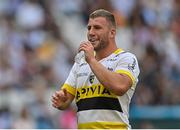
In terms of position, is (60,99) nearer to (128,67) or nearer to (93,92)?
(93,92)

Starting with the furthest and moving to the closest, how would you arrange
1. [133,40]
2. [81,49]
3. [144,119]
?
[133,40], [144,119], [81,49]

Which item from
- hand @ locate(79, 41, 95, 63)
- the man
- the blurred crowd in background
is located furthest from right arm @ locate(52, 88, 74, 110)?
the blurred crowd in background

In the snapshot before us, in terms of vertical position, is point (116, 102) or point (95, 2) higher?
point (95, 2)

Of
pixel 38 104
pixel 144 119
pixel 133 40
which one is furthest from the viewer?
pixel 133 40

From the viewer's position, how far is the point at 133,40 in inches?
697

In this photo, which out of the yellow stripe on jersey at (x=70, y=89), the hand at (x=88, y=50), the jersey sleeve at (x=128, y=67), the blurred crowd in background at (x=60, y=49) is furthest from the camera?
the blurred crowd in background at (x=60, y=49)

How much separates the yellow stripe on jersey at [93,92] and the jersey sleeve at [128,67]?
222 mm

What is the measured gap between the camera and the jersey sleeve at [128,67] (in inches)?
317

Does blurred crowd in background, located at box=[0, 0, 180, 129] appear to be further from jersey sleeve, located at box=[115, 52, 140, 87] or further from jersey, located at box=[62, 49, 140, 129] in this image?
jersey sleeve, located at box=[115, 52, 140, 87]

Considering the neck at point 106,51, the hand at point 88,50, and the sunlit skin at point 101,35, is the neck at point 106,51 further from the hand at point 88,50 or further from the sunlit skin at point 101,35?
the hand at point 88,50

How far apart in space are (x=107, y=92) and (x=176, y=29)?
1018 centimetres

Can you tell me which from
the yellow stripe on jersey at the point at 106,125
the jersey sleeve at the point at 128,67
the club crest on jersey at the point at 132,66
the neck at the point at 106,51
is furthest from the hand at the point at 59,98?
the club crest on jersey at the point at 132,66

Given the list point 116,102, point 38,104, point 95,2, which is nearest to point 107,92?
point 116,102

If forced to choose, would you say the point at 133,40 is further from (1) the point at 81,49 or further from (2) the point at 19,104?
(1) the point at 81,49
